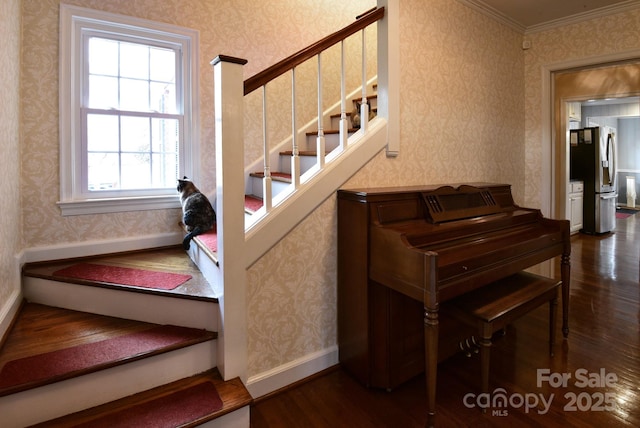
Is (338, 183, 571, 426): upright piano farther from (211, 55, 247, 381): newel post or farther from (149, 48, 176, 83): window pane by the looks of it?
(149, 48, 176, 83): window pane

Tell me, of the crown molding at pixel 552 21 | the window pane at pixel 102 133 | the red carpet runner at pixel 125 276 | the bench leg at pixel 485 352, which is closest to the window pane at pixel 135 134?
the window pane at pixel 102 133

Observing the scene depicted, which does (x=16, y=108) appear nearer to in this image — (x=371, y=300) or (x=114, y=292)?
(x=114, y=292)

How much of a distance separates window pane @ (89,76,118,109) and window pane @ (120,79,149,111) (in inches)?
1.8

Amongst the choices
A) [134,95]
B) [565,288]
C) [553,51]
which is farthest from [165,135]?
[553,51]

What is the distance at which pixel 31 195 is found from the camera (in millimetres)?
2273

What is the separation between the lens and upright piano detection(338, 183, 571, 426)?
5.40 feet

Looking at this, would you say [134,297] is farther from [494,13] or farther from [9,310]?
[494,13]

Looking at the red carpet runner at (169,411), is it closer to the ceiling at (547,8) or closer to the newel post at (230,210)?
the newel post at (230,210)

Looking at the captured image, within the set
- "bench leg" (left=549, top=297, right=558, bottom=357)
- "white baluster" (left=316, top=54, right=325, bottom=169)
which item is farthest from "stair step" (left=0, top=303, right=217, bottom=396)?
"bench leg" (left=549, top=297, right=558, bottom=357)

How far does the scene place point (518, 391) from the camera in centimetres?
192

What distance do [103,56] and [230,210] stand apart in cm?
184

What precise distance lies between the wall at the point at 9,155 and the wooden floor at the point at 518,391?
1.53 meters

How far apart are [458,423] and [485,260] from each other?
2.74 ft

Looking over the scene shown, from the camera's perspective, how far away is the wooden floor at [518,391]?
1.71 m
